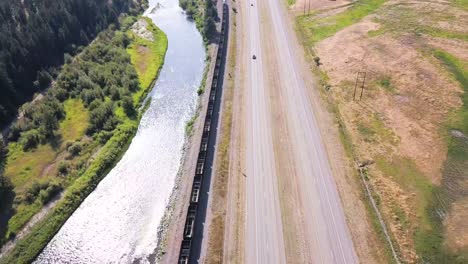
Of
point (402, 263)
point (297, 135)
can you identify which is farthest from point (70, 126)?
point (402, 263)

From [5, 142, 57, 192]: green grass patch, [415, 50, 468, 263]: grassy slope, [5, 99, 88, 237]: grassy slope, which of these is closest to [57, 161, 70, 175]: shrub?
[5, 99, 88, 237]: grassy slope

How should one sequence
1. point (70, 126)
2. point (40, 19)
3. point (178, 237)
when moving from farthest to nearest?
point (40, 19)
point (70, 126)
point (178, 237)

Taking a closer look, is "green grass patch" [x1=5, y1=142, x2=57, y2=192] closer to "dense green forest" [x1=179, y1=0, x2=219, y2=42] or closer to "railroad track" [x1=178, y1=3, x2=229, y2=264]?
"railroad track" [x1=178, y1=3, x2=229, y2=264]

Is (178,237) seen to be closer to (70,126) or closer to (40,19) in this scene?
(70,126)

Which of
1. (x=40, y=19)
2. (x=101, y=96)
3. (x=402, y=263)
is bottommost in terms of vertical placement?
(x=402, y=263)

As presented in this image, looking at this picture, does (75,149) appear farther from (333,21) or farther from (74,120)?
(333,21)

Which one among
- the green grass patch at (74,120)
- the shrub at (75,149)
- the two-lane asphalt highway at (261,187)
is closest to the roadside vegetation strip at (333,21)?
the two-lane asphalt highway at (261,187)
